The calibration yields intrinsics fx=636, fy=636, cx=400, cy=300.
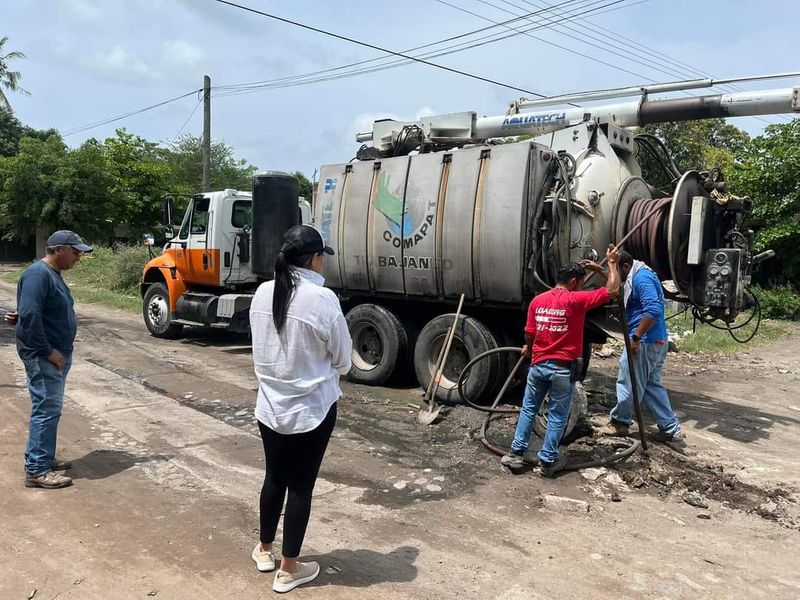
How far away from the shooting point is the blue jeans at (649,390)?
612 cm

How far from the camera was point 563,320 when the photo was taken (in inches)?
197

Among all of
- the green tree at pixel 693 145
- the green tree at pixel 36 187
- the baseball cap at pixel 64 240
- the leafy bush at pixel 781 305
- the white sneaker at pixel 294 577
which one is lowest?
the white sneaker at pixel 294 577

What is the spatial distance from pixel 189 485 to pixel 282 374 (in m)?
2.10

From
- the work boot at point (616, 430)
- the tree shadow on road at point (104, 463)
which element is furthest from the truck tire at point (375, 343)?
the tree shadow on road at point (104, 463)

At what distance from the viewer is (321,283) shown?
319cm

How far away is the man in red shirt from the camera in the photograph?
4.99 meters

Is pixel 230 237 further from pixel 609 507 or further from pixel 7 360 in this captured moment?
pixel 609 507

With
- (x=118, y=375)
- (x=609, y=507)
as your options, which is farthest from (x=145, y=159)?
(x=609, y=507)

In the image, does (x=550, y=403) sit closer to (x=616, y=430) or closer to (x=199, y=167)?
(x=616, y=430)

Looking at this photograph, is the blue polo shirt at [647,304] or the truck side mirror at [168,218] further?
the truck side mirror at [168,218]

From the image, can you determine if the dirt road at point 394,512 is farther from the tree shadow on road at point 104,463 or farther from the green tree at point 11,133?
the green tree at point 11,133

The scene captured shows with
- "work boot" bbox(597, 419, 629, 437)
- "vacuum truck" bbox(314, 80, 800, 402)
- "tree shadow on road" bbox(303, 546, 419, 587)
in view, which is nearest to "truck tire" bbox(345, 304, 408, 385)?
"vacuum truck" bbox(314, 80, 800, 402)

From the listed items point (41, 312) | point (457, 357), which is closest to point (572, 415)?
point (457, 357)

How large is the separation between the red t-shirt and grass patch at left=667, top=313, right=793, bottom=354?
7.92 metres
